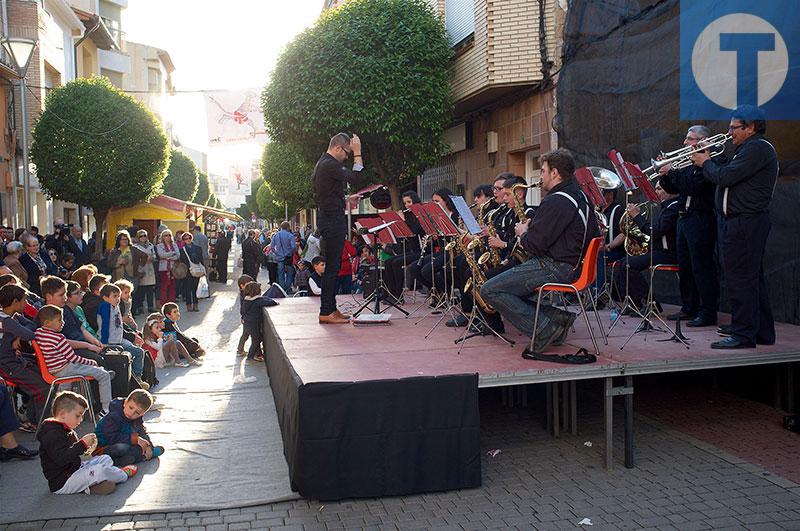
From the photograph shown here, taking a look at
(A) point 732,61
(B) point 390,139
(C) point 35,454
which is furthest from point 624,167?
(B) point 390,139

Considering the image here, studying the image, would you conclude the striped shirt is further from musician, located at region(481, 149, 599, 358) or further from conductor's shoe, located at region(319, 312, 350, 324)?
musician, located at region(481, 149, 599, 358)

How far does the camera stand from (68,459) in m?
5.32

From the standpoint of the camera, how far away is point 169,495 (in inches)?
210

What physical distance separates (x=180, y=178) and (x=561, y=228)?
50.6 m

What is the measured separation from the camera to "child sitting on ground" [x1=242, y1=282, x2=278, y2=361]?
10.6 m

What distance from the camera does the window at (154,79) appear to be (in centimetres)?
6574

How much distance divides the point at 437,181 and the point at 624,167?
1433cm


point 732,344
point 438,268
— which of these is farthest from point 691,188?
point 438,268

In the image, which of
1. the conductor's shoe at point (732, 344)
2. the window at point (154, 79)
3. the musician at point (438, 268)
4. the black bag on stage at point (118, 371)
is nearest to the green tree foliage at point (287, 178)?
the musician at point (438, 268)

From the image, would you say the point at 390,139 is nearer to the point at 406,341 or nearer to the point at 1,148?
the point at 406,341

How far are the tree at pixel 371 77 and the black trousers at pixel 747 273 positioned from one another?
31.9ft

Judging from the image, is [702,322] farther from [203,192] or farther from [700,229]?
[203,192]

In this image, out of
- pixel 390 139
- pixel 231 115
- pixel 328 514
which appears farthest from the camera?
pixel 231 115

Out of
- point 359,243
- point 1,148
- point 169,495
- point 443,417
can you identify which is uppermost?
point 1,148
